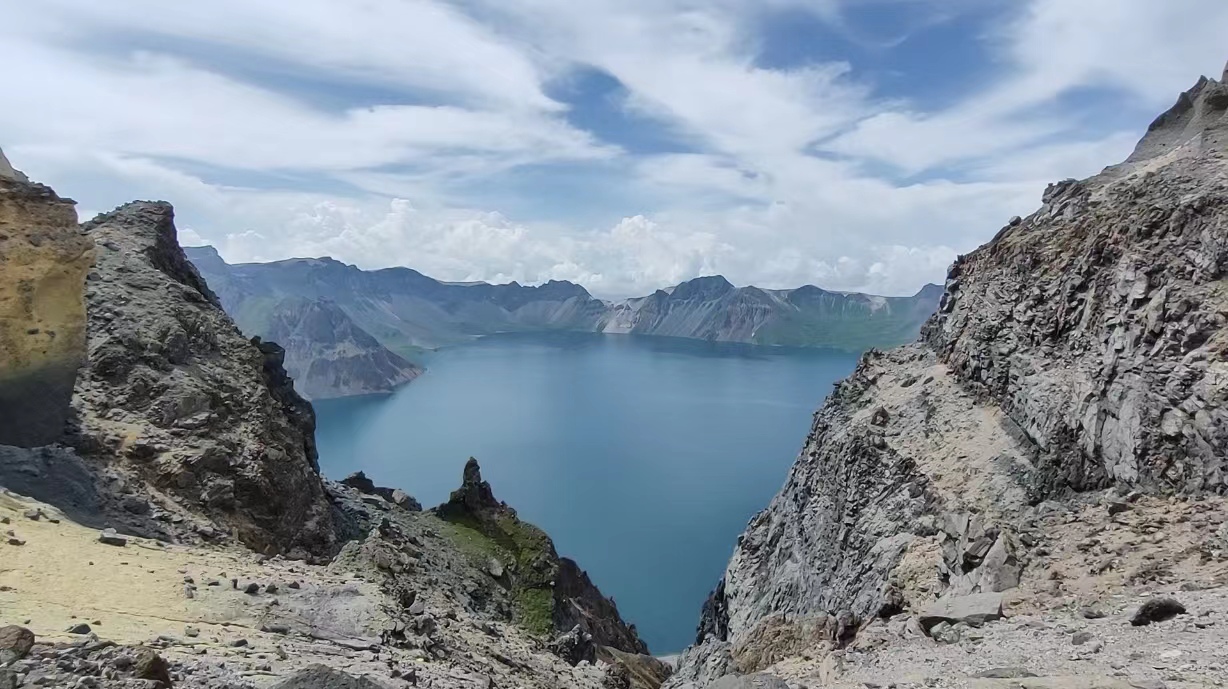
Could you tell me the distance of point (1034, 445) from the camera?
28.5m

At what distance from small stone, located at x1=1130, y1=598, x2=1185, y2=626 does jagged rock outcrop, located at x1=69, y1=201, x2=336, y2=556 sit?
64.9 ft

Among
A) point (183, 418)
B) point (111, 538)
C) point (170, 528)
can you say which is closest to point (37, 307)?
→ point (183, 418)

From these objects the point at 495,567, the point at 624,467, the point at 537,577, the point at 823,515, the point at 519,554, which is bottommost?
the point at 624,467

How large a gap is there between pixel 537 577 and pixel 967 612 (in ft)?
101

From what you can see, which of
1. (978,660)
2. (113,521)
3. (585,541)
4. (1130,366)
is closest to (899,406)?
(1130,366)

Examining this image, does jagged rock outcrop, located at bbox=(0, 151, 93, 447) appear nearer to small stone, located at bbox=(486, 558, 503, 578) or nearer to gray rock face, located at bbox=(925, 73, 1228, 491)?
small stone, located at bbox=(486, 558, 503, 578)

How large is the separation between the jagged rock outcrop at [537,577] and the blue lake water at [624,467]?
25.2 m

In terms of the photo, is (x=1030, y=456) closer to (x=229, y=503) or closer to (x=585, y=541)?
(x=229, y=503)

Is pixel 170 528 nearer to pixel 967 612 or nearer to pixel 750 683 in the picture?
pixel 750 683

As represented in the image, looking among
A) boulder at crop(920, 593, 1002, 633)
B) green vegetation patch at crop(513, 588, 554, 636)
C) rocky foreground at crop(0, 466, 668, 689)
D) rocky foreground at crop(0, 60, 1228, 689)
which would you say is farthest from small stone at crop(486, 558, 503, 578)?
boulder at crop(920, 593, 1002, 633)

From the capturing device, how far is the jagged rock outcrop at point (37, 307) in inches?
722

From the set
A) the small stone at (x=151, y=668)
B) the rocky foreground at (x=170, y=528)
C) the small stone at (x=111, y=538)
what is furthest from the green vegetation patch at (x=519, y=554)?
the small stone at (x=151, y=668)

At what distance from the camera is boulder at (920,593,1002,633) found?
13633 mm

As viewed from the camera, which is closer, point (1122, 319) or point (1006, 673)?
point (1006, 673)
